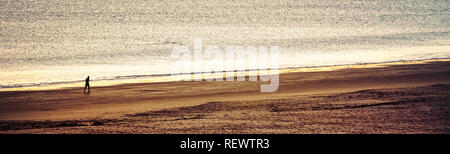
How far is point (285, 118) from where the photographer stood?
12.5m

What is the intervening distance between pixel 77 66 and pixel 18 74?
12.1ft

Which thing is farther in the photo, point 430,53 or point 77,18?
point 77,18

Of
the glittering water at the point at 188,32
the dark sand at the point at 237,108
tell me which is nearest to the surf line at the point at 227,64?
the glittering water at the point at 188,32

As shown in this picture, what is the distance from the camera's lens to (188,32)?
156 ft

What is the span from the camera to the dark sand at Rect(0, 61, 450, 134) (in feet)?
38.4

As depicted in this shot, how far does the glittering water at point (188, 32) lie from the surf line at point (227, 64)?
902 mm

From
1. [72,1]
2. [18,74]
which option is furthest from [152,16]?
[18,74]

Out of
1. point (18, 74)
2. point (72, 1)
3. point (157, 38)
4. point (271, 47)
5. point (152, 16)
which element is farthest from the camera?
point (72, 1)

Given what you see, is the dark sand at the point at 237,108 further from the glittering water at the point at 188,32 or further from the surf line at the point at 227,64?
the glittering water at the point at 188,32

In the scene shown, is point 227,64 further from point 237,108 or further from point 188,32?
point 188,32

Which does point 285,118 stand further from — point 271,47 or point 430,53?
point 271,47

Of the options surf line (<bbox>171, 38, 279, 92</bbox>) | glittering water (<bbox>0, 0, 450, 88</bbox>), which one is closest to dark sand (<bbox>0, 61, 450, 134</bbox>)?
surf line (<bbox>171, 38, 279, 92</bbox>)

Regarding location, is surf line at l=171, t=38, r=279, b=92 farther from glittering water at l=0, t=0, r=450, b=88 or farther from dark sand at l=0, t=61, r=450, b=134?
dark sand at l=0, t=61, r=450, b=134

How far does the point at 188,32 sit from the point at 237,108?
33.9 metres
